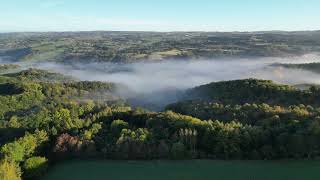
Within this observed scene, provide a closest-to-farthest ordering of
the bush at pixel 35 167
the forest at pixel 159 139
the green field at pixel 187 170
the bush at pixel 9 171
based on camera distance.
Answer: the bush at pixel 9 171
the green field at pixel 187 170
the bush at pixel 35 167
the forest at pixel 159 139

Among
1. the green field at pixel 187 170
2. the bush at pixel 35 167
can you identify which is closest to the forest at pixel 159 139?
the bush at pixel 35 167

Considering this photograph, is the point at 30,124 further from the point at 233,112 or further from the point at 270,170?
the point at 270,170

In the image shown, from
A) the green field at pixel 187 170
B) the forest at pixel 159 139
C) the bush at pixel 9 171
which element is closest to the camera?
the bush at pixel 9 171

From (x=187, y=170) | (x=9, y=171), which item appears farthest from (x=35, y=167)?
(x=187, y=170)

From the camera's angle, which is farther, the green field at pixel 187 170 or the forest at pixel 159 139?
the forest at pixel 159 139

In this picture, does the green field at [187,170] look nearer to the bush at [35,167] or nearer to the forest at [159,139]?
the bush at [35,167]

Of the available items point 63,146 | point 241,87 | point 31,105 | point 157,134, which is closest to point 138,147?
point 157,134

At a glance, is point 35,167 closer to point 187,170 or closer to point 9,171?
point 9,171

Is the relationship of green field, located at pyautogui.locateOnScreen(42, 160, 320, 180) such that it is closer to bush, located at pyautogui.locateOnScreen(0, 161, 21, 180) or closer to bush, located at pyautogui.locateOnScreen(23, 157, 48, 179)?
bush, located at pyautogui.locateOnScreen(23, 157, 48, 179)
